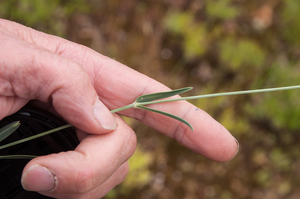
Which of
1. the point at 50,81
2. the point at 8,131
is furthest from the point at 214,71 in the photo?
the point at 8,131

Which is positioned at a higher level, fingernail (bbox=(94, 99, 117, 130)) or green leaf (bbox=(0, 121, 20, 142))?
fingernail (bbox=(94, 99, 117, 130))

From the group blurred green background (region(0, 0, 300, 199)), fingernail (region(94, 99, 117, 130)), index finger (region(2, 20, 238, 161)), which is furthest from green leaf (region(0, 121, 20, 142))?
blurred green background (region(0, 0, 300, 199))

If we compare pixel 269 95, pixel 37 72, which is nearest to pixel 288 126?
pixel 269 95

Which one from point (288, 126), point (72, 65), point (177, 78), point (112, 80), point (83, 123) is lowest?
point (288, 126)

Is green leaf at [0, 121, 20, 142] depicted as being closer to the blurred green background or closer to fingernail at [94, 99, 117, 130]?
fingernail at [94, 99, 117, 130]

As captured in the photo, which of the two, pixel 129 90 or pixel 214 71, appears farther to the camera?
pixel 214 71

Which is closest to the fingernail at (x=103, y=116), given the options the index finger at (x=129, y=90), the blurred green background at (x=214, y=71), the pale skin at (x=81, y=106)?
the pale skin at (x=81, y=106)

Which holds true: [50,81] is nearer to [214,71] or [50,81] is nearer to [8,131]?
[8,131]

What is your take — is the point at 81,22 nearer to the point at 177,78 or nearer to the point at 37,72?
the point at 177,78
